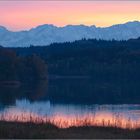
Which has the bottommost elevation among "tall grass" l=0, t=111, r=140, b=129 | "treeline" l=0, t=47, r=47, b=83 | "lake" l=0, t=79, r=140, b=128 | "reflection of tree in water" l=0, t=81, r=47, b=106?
"reflection of tree in water" l=0, t=81, r=47, b=106

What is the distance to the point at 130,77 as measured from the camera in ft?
289

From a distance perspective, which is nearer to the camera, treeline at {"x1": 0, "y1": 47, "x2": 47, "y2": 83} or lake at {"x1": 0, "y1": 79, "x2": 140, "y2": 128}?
lake at {"x1": 0, "y1": 79, "x2": 140, "y2": 128}

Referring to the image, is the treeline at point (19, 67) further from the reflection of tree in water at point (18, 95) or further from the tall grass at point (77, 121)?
the tall grass at point (77, 121)

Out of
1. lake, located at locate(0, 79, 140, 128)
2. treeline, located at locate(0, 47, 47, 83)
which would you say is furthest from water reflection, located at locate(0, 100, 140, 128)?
treeline, located at locate(0, 47, 47, 83)

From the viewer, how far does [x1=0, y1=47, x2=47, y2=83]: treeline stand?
6906 centimetres

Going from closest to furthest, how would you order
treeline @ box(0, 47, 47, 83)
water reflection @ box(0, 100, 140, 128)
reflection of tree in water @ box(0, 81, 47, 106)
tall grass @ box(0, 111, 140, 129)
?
tall grass @ box(0, 111, 140, 129), water reflection @ box(0, 100, 140, 128), reflection of tree in water @ box(0, 81, 47, 106), treeline @ box(0, 47, 47, 83)

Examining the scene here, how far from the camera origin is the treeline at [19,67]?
6906 cm

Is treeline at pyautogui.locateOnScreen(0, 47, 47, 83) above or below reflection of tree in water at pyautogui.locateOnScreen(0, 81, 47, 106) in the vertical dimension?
above

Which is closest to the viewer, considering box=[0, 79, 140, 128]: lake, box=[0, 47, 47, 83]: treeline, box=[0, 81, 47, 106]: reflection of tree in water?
box=[0, 79, 140, 128]: lake

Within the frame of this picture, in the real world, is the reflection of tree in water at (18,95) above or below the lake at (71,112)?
below

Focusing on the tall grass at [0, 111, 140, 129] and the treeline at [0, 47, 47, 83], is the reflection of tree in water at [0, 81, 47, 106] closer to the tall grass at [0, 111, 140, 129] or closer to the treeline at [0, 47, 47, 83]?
the tall grass at [0, 111, 140, 129]

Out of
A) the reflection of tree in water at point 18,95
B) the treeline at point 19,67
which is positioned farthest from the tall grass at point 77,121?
the treeline at point 19,67

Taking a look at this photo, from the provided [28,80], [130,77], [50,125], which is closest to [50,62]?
[130,77]

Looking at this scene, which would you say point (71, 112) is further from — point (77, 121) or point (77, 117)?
point (77, 121)
